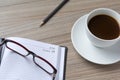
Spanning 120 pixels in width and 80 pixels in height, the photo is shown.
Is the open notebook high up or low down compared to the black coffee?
down

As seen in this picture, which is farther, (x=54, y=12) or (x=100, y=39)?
(x=54, y=12)

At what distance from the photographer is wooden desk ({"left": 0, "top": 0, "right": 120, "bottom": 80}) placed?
2.22 feet

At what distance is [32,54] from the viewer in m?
0.67

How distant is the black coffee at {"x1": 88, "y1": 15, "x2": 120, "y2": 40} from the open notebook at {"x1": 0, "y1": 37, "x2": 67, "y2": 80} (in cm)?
10

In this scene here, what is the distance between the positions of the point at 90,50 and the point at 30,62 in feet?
0.54

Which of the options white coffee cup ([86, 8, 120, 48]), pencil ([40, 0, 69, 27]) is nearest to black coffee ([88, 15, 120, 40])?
white coffee cup ([86, 8, 120, 48])

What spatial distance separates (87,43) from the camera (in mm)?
704

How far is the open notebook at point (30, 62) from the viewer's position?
644 mm

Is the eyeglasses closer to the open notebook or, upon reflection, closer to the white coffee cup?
the open notebook

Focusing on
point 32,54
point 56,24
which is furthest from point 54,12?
point 32,54

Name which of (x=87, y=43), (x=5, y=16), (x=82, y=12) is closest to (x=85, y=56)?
(x=87, y=43)

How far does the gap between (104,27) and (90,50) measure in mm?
73

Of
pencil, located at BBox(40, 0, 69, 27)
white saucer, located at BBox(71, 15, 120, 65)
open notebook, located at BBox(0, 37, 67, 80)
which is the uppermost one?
pencil, located at BBox(40, 0, 69, 27)

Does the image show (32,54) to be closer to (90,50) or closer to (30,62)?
(30,62)
